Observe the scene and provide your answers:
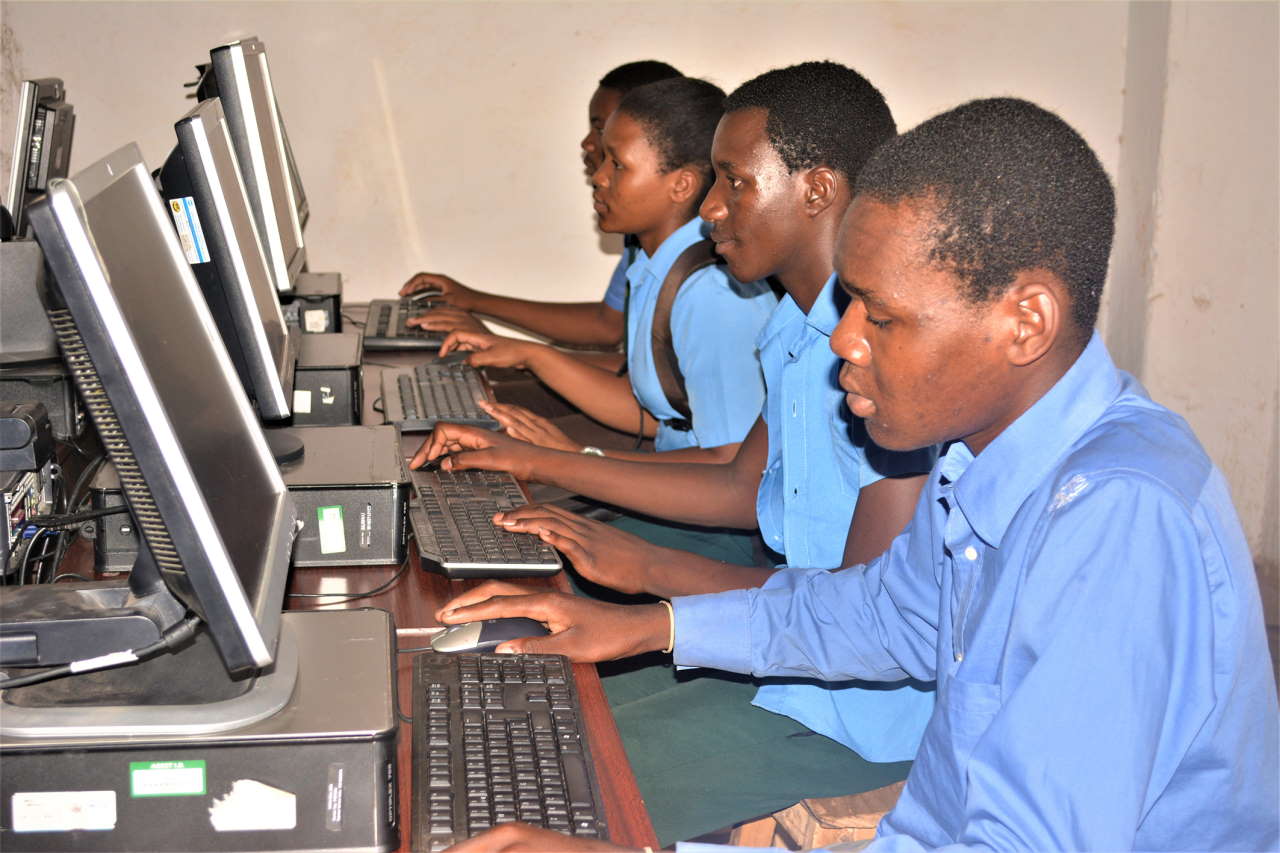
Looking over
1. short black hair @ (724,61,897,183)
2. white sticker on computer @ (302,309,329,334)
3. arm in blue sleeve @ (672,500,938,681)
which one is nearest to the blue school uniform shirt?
short black hair @ (724,61,897,183)

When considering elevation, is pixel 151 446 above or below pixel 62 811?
above

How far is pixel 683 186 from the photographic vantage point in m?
2.50

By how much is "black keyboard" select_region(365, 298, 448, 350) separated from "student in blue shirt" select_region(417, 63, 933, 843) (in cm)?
100

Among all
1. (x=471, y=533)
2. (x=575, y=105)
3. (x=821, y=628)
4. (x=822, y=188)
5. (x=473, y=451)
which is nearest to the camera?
(x=821, y=628)

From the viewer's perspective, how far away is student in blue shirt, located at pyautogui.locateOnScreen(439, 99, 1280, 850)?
2.90 ft

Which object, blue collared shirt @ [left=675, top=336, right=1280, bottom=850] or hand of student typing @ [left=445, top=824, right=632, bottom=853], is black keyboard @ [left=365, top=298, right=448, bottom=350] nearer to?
blue collared shirt @ [left=675, top=336, right=1280, bottom=850]

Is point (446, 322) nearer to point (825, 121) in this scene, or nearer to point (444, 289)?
point (444, 289)

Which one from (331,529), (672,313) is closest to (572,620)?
(331,529)

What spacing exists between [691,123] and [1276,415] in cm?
176

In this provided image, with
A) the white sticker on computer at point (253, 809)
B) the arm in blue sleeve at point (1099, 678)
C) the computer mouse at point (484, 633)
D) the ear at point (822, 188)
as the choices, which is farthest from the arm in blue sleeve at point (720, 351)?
the white sticker on computer at point (253, 809)

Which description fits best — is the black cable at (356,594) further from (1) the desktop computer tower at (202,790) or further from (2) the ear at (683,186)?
(2) the ear at (683,186)

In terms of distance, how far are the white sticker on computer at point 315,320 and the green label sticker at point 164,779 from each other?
6.53 feet

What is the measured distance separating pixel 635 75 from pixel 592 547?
6.47 feet

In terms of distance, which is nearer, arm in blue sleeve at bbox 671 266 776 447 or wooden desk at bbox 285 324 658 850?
wooden desk at bbox 285 324 658 850
